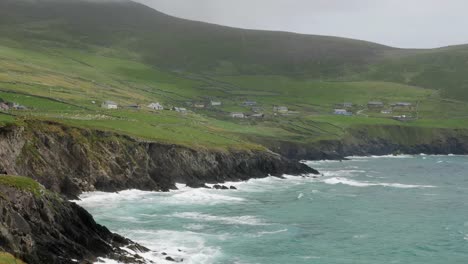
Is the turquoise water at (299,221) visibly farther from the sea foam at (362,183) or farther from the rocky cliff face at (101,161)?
the rocky cliff face at (101,161)

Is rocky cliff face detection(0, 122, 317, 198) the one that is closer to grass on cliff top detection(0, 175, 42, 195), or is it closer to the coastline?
the coastline

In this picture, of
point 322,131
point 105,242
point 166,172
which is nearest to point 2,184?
point 105,242

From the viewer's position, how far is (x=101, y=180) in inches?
3265

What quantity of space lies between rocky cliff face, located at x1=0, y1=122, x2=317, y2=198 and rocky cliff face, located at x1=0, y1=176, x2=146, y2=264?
69.9 ft

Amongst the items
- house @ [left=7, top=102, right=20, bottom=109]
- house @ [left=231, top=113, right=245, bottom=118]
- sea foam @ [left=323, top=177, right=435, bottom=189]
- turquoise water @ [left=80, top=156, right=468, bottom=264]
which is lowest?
sea foam @ [left=323, top=177, right=435, bottom=189]

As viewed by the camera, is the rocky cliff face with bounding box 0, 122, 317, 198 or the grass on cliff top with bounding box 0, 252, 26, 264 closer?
the grass on cliff top with bounding box 0, 252, 26, 264

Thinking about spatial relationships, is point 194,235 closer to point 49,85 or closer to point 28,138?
point 28,138

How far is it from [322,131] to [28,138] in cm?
10641

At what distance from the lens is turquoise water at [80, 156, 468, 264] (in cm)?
5594

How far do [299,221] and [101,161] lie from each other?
103 feet

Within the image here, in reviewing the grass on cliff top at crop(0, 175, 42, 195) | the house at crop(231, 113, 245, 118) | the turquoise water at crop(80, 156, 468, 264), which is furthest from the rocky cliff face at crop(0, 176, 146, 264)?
the house at crop(231, 113, 245, 118)

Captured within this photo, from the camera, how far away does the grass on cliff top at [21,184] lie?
48.4 metres

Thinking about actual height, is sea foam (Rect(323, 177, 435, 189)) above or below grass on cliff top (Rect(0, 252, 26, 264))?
below

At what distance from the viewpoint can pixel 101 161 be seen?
279ft
